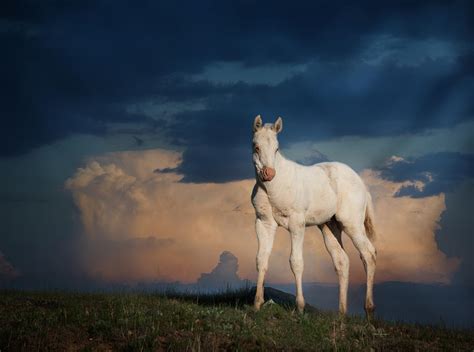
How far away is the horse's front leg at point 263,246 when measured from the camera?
1355 cm

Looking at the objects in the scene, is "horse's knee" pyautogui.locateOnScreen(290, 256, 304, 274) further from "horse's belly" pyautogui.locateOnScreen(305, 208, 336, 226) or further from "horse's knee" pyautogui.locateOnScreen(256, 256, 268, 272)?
"horse's belly" pyautogui.locateOnScreen(305, 208, 336, 226)

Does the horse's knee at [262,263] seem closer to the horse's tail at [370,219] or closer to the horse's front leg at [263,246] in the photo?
the horse's front leg at [263,246]

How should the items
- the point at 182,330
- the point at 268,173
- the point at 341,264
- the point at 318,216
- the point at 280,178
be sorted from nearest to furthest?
the point at 182,330
the point at 268,173
the point at 280,178
the point at 318,216
the point at 341,264

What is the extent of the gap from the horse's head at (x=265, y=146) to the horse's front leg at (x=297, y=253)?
1.24m

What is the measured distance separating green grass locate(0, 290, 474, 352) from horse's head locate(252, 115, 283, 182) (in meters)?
2.92

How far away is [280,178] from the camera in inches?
531

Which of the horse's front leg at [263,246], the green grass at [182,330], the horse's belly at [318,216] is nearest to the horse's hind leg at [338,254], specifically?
the horse's belly at [318,216]

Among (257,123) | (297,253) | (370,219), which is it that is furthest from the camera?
(370,219)

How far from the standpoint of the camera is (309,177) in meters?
14.6

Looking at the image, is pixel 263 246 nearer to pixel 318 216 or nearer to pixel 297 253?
pixel 297 253

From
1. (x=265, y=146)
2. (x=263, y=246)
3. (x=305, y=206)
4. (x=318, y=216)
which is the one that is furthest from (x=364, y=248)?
(x=265, y=146)

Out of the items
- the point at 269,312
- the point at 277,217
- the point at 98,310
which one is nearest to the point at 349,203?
the point at 277,217

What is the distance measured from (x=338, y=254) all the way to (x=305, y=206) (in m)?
2.36

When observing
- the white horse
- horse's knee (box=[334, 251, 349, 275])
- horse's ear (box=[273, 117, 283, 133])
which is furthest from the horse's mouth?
horse's knee (box=[334, 251, 349, 275])
